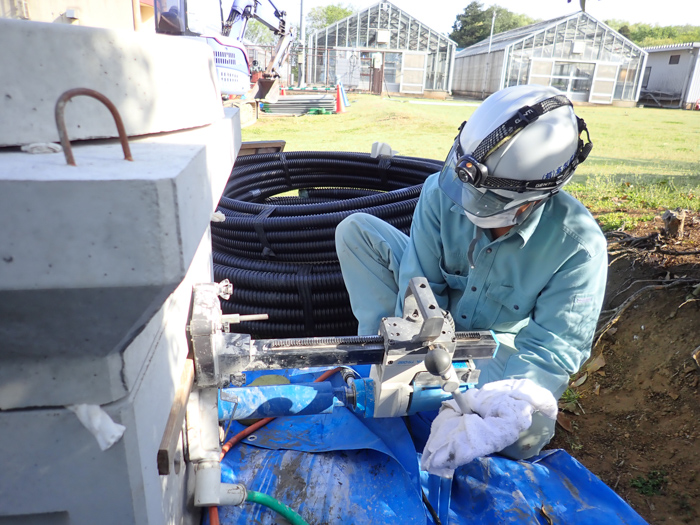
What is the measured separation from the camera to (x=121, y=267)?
2.68ft

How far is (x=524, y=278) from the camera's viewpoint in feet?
6.77

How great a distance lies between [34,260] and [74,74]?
1.41 ft

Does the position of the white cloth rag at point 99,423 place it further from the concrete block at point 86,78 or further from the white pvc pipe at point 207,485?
the white pvc pipe at point 207,485

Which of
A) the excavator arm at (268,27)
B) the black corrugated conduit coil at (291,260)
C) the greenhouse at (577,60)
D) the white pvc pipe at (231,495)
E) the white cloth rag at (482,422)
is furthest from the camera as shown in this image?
the greenhouse at (577,60)

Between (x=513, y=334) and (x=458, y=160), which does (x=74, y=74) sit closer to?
(x=458, y=160)

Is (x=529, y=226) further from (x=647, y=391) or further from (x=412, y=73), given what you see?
(x=412, y=73)

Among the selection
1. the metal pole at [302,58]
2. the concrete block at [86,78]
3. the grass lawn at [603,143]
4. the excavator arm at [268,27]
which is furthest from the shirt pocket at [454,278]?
the metal pole at [302,58]

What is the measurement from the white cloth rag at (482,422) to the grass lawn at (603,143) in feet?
9.35

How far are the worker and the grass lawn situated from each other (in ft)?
7.52

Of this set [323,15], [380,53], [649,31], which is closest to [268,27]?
[380,53]

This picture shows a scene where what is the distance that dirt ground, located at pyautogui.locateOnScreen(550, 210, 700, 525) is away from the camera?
2139mm

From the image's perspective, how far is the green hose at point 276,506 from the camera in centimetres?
167

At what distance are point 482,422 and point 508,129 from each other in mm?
984

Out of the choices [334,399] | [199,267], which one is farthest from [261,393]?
[199,267]
